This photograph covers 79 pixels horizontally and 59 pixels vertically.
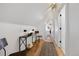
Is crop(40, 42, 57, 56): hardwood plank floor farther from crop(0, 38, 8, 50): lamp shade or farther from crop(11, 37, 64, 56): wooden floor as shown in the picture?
crop(0, 38, 8, 50): lamp shade

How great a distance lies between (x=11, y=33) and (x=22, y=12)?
0.33 m

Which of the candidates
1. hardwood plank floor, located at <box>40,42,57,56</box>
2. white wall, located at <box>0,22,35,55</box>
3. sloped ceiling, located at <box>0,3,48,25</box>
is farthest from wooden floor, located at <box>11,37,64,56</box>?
sloped ceiling, located at <box>0,3,48,25</box>

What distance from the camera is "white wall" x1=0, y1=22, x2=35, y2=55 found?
1.88m

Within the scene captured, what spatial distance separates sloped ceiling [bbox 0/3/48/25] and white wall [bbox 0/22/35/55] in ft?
0.19

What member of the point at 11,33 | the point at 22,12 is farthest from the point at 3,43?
the point at 22,12

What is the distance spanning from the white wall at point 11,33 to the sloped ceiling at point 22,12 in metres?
0.06

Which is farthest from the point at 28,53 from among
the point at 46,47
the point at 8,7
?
the point at 8,7

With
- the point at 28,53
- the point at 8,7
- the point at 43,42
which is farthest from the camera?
the point at 43,42

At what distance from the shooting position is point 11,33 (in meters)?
1.94

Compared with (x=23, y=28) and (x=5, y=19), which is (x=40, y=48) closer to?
(x=23, y=28)

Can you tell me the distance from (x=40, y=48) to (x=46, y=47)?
14cm

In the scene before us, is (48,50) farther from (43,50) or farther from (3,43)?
(3,43)

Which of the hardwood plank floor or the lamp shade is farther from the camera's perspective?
the hardwood plank floor

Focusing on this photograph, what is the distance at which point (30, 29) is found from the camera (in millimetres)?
2012
